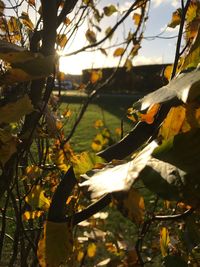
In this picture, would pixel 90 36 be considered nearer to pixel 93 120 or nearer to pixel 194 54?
pixel 194 54

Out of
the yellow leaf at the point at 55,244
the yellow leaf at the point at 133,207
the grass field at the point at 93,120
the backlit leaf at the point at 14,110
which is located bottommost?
the grass field at the point at 93,120

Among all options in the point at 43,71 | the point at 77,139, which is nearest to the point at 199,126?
the point at 43,71

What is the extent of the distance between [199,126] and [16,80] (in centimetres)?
32

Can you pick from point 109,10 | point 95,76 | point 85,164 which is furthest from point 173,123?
point 95,76

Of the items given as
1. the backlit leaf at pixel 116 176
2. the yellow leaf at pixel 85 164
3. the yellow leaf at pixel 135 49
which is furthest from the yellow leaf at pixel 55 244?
the yellow leaf at pixel 135 49

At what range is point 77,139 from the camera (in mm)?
11898

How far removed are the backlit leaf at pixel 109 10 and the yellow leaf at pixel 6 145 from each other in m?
2.32

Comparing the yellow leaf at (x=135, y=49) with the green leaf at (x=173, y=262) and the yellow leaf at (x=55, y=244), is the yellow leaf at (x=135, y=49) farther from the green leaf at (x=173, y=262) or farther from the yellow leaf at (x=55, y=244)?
the yellow leaf at (x=55, y=244)

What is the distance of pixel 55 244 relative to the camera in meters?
0.80

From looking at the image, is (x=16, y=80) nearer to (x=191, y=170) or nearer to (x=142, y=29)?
(x=191, y=170)

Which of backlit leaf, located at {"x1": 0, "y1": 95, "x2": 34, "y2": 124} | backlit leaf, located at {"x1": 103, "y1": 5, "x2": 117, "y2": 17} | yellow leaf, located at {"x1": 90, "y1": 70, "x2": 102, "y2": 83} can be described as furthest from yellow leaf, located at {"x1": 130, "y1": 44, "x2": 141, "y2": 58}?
backlit leaf, located at {"x1": 0, "y1": 95, "x2": 34, "y2": 124}

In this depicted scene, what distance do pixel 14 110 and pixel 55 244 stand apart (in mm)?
305

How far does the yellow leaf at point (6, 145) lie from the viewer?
32.5 inches

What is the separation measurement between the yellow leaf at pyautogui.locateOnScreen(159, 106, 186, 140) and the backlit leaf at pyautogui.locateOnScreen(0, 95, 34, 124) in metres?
0.31
